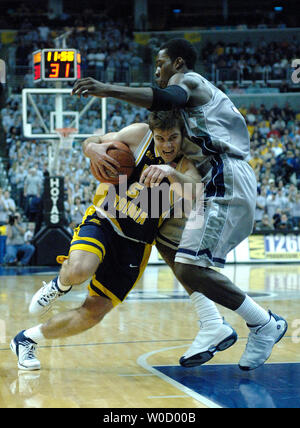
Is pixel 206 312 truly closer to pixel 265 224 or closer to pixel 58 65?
pixel 58 65

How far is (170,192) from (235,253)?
9.45 m

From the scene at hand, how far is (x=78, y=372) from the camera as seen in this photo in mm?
3816

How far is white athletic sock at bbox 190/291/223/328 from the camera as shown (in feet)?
12.6

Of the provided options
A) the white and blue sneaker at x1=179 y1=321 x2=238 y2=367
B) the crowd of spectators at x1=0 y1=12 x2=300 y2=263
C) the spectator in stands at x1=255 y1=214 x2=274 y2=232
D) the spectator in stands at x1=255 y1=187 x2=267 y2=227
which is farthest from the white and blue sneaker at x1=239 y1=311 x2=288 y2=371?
the spectator in stands at x1=255 y1=187 x2=267 y2=227

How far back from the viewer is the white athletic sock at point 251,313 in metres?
3.74

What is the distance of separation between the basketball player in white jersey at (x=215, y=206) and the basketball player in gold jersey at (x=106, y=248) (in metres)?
0.14

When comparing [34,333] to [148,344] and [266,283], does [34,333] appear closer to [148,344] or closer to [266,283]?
[148,344]

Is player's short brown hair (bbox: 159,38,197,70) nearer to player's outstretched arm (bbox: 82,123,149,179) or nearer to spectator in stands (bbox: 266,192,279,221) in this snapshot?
player's outstretched arm (bbox: 82,123,149,179)

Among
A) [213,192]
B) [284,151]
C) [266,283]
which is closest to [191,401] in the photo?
[213,192]

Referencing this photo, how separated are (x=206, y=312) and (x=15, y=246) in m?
9.18

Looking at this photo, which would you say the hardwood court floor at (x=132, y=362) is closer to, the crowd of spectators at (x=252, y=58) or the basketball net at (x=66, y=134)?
the basketball net at (x=66, y=134)

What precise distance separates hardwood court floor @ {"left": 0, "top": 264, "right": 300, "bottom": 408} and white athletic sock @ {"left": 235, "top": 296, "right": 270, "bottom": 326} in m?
0.29

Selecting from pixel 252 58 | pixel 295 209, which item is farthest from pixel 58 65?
pixel 252 58

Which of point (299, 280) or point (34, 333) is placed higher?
point (34, 333)
